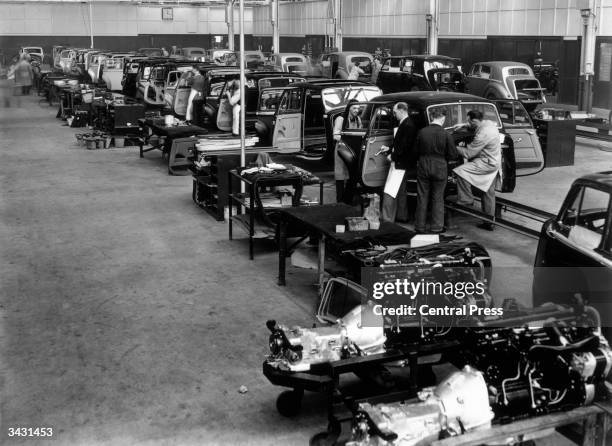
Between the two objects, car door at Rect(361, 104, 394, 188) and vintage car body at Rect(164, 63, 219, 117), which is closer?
car door at Rect(361, 104, 394, 188)

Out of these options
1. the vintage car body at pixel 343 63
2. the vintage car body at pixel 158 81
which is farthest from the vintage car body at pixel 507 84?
the vintage car body at pixel 158 81

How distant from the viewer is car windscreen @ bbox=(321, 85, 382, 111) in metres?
13.7

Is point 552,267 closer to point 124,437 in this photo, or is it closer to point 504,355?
point 504,355

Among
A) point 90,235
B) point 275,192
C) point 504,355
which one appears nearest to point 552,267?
point 504,355

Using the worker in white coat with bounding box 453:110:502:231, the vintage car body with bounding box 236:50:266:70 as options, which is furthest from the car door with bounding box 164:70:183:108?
the worker in white coat with bounding box 453:110:502:231

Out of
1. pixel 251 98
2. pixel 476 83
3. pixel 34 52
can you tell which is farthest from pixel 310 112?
pixel 34 52

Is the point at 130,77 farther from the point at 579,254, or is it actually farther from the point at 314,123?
the point at 579,254

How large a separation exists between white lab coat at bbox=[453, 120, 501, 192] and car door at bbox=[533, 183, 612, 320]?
13.4ft

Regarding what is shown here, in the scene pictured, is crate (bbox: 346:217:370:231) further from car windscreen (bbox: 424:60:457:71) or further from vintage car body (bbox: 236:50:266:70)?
vintage car body (bbox: 236:50:266:70)

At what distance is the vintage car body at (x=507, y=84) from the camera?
20.1 meters

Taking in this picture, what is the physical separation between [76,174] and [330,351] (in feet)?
35.6

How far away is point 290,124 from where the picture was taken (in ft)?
46.5

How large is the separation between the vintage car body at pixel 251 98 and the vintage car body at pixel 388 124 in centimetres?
503

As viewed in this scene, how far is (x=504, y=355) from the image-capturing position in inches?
189
